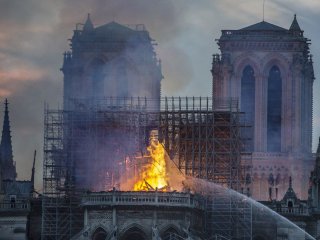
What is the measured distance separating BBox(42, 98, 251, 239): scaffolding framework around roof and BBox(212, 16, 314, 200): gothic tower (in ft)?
41.9

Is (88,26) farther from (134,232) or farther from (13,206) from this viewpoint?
(134,232)

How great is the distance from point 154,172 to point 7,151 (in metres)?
22.8

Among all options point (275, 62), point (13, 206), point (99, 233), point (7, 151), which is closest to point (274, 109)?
point (275, 62)

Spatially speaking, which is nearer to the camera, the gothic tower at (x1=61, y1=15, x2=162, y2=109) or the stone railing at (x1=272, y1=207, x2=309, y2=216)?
the stone railing at (x1=272, y1=207, x2=309, y2=216)

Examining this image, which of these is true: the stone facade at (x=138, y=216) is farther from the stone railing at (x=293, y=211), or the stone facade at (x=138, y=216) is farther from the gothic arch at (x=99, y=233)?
the stone railing at (x=293, y=211)

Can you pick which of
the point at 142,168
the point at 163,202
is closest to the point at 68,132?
the point at 142,168

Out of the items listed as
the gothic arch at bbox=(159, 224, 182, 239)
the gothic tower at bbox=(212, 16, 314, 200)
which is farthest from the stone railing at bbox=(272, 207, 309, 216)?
the gothic tower at bbox=(212, 16, 314, 200)

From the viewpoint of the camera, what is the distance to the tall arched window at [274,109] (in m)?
144

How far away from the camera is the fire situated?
124 m

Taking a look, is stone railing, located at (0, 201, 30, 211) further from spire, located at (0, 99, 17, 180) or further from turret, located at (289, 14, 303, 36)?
turret, located at (289, 14, 303, 36)

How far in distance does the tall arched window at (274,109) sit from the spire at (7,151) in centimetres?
2061

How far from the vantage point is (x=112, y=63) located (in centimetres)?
14288

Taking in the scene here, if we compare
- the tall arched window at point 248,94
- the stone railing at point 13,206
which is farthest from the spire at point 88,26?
the stone railing at point 13,206

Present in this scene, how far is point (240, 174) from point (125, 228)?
14.4m
